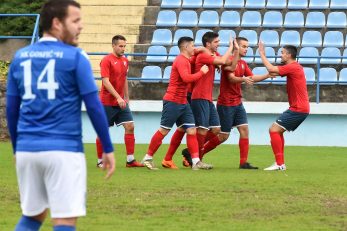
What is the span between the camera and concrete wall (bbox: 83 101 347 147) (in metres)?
23.5

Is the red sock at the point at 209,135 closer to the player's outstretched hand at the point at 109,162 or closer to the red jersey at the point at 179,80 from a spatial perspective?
the red jersey at the point at 179,80

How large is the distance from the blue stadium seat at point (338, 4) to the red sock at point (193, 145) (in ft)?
45.9

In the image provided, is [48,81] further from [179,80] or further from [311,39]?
[311,39]

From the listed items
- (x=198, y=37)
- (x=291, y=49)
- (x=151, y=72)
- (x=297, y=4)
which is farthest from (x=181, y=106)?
(x=297, y=4)

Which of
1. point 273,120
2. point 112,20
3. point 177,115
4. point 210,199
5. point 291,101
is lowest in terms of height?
point 210,199

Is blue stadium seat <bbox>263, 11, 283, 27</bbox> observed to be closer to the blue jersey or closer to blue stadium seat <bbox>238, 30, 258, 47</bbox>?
blue stadium seat <bbox>238, 30, 258, 47</bbox>

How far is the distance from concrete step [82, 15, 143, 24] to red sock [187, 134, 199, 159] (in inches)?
548

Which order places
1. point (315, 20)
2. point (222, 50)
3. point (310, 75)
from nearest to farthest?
point (310, 75) < point (222, 50) < point (315, 20)

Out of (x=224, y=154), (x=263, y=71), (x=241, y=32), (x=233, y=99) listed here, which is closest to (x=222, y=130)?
(x=233, y=99)

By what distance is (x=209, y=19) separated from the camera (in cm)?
2856

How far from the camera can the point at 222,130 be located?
1602 cm

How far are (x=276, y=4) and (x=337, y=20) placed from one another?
6.08 feet

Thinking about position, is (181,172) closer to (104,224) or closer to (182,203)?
(182,203)

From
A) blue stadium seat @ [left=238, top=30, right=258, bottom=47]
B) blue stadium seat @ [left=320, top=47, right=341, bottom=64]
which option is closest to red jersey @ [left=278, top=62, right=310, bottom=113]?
blue stadium seat @ [left=320, top=47, right=341, bottom=64]
